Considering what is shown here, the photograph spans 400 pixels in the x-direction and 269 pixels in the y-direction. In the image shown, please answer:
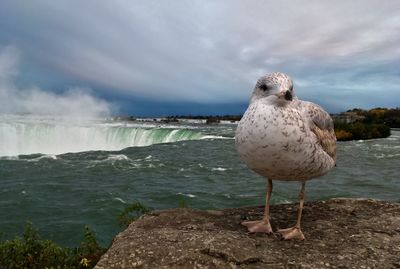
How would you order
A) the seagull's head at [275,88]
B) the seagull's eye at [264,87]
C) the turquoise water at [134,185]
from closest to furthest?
the seagull's head at [275,88]
the seagull's eye at [264,87]
the turquoise water at [134,185]

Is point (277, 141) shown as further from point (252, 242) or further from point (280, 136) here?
point (252, 242)

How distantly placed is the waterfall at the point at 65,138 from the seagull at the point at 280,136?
28.9 m

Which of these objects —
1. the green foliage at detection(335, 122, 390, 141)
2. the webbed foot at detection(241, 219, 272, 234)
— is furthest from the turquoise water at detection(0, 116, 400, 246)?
the green foliage at detection(335, 122, 390, 141)

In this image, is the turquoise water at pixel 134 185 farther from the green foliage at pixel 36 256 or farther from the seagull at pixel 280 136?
the seagull at pixel 280 136

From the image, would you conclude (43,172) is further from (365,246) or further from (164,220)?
(365,246)

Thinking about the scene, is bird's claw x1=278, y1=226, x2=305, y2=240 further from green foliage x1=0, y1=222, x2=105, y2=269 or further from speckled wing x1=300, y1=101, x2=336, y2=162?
green foliage x1=0, y1=222, x2=105, y2=269

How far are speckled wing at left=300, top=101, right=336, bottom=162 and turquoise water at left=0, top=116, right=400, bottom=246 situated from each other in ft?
13.9

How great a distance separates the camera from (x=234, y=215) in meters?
5.14

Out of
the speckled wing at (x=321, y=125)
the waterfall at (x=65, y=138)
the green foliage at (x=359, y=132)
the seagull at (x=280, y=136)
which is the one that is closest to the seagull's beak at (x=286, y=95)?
the seagull at (x=280, y=136)

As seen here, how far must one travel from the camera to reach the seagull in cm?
388

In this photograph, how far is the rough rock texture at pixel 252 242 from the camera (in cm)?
364

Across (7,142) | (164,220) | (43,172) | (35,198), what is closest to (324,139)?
(164,220)

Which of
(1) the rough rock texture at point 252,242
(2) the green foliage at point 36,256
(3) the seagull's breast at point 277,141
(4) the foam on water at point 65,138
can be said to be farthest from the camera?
(4) the foam on water at point 65,138

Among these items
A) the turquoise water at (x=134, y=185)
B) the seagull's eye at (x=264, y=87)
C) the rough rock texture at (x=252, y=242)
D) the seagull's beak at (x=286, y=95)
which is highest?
the seagull's eye at (x=264, y=87)
